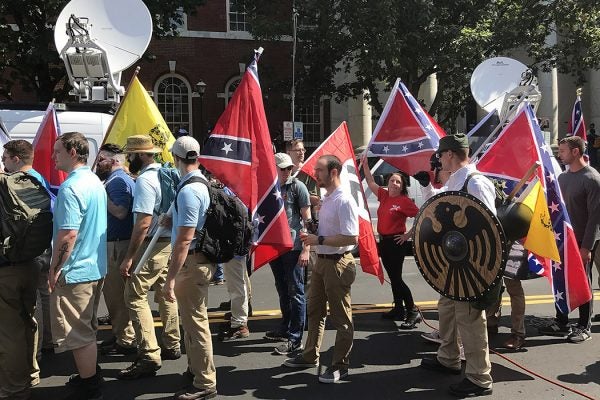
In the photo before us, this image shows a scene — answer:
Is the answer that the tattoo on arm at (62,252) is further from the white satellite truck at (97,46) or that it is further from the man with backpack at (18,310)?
the white satellite truck at (97,46)

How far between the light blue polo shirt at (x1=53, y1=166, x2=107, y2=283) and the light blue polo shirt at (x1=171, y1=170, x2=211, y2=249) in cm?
61

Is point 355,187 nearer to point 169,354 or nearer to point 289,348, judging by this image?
point 289,348

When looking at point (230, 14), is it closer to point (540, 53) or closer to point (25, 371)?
point (540, 53)

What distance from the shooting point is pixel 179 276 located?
438 centimetres

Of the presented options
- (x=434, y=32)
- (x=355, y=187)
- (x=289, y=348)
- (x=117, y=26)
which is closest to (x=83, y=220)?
Answer: (x=289, y=348)

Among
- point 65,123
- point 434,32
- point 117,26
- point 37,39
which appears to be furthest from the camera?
point 434,32

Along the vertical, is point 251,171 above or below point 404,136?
below

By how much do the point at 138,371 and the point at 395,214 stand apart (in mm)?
3204

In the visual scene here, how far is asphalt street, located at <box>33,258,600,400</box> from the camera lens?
4.59 metres

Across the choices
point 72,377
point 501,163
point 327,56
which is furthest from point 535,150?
point 327,56

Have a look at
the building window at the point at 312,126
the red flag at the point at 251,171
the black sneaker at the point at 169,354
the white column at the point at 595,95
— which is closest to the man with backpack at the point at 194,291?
the red flag at the point at 251,171

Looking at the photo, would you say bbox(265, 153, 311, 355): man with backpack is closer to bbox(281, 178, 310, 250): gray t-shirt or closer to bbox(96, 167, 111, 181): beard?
bbox(281, 178, 310, 250): gray t-shirt

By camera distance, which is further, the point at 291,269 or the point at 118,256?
the point at 291,269

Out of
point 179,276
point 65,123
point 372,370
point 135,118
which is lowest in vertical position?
point 372,370
